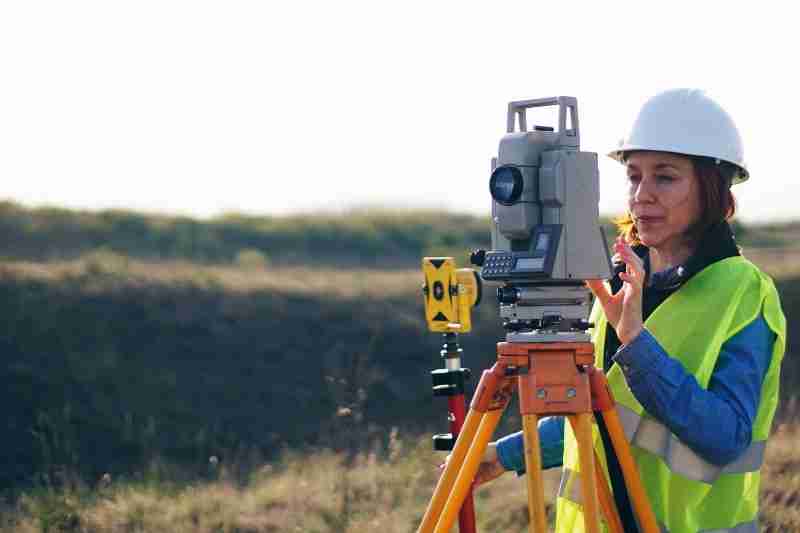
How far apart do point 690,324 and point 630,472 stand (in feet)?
1.13

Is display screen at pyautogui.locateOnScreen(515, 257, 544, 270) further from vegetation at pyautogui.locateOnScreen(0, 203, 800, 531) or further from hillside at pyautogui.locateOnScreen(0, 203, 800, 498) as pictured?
hillside at pyautogui.locateOnScreen(0, 203, 800, 498)

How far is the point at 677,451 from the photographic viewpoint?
284 cm

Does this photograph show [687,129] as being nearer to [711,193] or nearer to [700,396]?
[711,193]

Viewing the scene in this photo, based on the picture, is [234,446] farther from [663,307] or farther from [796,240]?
[796,240]

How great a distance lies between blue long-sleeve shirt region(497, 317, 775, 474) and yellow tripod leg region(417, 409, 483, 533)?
1.14 ft

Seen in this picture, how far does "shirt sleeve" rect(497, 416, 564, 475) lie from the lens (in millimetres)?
3158

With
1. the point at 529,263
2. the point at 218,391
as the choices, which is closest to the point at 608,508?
the point at 529,263

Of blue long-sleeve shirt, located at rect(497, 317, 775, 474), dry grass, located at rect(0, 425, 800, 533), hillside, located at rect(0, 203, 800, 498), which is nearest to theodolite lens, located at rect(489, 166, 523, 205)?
blue long-sleeve shirt, located at rect(497, 317, 775, 474)

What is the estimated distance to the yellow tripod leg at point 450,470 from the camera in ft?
9.30

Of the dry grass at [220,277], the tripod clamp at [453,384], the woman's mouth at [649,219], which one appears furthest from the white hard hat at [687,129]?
the dry grass at [220,277]

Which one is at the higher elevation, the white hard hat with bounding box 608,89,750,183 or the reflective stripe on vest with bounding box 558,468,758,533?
the white hard hat with bounding box 608,89,750,183

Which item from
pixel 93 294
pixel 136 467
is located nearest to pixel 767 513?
pixel 136 467

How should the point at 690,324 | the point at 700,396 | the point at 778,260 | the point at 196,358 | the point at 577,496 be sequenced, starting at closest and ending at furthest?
the point at 700,396, the point at 690,324, the point at 577,496, the point at 196,358, the point at 778,260

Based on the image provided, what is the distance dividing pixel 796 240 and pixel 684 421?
28147 mm
